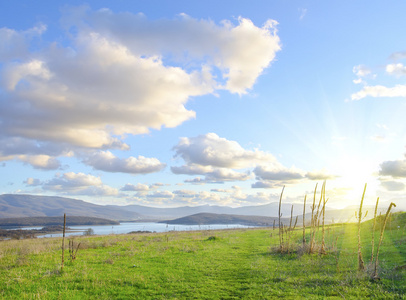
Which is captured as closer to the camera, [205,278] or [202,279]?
[202,279]

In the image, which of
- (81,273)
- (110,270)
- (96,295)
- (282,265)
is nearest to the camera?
(96,295)

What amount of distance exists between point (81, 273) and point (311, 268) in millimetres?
14445

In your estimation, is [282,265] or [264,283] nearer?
[264,283]

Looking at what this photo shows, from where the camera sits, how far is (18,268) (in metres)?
17.8

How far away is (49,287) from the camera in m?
13.6

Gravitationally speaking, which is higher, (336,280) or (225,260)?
(336,280)

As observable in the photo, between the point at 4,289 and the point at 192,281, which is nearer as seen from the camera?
the point at 4,289

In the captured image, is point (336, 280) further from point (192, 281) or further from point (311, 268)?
point (192, 281)

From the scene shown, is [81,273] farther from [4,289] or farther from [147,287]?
[147,287]

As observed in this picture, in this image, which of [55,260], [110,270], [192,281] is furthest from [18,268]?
[192,281]

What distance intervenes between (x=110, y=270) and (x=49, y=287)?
4492 mm

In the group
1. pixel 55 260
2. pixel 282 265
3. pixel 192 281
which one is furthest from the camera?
pixel 55 260

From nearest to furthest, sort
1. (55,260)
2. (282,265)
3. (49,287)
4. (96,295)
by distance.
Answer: (96,295)
(49,287)
(282,265)
(55,260)

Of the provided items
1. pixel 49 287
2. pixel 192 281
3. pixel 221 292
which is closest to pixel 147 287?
pixel 192 281
